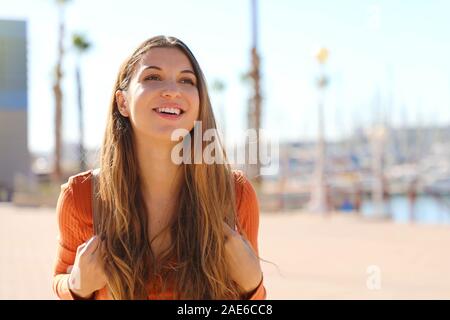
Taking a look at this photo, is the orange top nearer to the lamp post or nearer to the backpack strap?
the backpack strap

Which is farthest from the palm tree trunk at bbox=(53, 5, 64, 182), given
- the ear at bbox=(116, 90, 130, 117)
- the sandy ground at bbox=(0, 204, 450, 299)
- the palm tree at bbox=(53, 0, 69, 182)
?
the ear at bbox=(116, 90, 130, 117)

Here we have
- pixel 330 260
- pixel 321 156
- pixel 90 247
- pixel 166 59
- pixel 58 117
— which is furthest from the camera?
pixel 58 117

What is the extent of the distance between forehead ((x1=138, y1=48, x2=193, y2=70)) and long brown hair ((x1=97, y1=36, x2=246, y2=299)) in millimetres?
14

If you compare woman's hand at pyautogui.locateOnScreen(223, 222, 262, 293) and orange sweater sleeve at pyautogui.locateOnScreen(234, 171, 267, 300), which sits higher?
orange sweater sleeve at pyautogui.locateOnScreen(234, 171, 267, 300)

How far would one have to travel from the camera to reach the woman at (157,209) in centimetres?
132

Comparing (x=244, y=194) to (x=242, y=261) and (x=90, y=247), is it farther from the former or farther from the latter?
(x=90, y=247)

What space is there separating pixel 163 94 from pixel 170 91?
2 centimetres

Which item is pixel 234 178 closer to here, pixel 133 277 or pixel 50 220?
pixel 133 277

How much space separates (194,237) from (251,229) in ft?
0.57

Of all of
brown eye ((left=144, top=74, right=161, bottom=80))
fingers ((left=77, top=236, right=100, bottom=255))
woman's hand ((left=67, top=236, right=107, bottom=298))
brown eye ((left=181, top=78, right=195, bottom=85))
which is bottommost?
woman's hand ((left=67, top=236, right=107, bottom=298))

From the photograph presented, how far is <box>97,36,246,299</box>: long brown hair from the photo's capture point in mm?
1337

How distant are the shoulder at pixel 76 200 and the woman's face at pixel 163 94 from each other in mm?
202

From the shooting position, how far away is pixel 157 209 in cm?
144

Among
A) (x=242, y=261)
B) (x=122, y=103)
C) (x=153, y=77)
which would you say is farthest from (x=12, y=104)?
(x=242, y=261)
